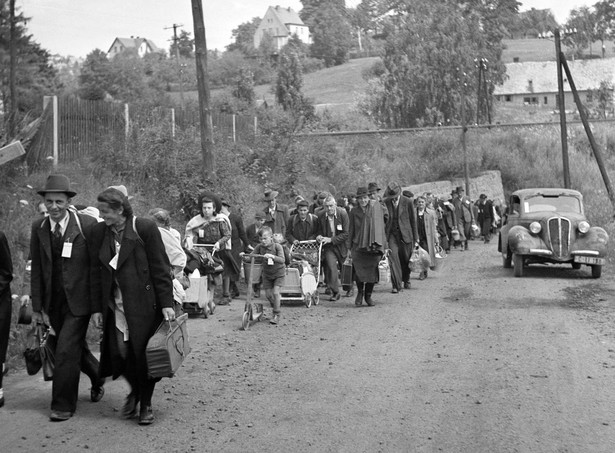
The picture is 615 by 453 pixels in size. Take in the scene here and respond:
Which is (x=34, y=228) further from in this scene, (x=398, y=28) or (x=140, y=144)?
(x=398, y=28)

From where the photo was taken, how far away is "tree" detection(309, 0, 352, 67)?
133875mm

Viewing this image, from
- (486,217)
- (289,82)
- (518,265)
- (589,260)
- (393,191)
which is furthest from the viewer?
(289,82)

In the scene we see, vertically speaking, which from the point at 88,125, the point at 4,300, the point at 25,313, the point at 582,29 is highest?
the point at 582,29

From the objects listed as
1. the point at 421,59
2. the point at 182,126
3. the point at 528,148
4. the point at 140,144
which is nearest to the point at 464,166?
the point at 528,148

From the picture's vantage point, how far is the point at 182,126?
95.8ft

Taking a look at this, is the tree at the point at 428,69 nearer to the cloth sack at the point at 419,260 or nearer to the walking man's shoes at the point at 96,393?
the cloth sack at the point at 419,260

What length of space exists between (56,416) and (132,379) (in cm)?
68

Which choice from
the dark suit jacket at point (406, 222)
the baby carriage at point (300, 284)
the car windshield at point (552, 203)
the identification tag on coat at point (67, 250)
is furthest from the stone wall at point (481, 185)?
the identification tag on coat at point (67, 250)

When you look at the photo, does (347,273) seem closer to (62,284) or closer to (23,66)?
(62,284)

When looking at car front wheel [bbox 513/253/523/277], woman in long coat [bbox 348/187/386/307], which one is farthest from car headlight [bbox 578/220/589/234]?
woman in long coat [bbox 348/187/386/307]

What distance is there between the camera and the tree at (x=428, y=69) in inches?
2621

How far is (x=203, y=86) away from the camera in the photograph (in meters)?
21.6

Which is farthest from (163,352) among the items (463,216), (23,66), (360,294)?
(23,66)

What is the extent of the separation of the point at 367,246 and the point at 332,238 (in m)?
1.37
